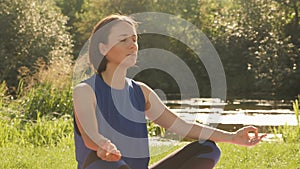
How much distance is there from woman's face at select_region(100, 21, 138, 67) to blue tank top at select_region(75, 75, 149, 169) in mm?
130

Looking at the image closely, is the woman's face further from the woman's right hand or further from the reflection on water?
the reflection on water

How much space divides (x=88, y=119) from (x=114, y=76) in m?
0.32

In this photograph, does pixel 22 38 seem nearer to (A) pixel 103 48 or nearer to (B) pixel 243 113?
(B) pixel 243 113

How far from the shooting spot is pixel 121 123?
3088mm

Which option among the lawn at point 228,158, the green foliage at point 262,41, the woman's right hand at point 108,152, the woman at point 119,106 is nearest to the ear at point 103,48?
the woman at point 119,106

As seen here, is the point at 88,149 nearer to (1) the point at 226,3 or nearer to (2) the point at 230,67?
(2) the point at 230,67

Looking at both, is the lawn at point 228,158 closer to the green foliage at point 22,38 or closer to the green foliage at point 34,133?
the green foliage at point 34,133

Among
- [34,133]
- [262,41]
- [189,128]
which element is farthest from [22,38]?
[189,128]

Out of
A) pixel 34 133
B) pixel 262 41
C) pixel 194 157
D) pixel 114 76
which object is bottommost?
pixel 34 133

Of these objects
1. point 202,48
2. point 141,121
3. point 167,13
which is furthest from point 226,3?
point 141,121

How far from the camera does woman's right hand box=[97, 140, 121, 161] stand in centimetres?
272

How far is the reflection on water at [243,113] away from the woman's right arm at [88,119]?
8070 millimetres

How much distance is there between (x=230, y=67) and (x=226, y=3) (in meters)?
6.93

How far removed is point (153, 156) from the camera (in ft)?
21.4
